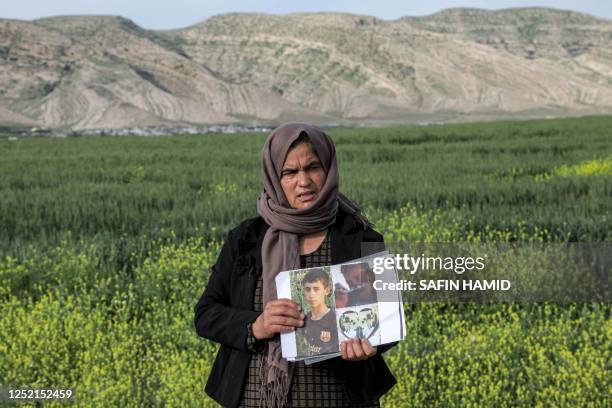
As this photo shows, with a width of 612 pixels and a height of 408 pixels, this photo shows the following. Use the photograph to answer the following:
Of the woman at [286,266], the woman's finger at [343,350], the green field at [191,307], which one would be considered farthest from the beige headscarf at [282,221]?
the green field at [191,307]

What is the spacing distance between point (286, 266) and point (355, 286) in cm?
25

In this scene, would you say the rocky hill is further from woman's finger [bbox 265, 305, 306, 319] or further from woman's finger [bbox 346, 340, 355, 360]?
woman's finger [bbox 346, 340, 355, 360]

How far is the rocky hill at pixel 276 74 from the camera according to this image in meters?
98.6

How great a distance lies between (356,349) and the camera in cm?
237

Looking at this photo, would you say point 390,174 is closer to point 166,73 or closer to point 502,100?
point 166,73

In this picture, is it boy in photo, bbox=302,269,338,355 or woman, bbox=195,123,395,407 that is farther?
woman, bbox=195,123,395,407

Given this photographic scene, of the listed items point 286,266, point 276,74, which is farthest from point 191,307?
point 276,74

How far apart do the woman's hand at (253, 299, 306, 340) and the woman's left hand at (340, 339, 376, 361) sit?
6.3 inches

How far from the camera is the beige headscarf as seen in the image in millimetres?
2525

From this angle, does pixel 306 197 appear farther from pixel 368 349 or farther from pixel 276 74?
pixel 276 74

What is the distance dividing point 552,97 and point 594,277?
5353 inches

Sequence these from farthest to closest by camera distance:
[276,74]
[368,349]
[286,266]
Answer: [276,74] < [286,266] < [368,349]

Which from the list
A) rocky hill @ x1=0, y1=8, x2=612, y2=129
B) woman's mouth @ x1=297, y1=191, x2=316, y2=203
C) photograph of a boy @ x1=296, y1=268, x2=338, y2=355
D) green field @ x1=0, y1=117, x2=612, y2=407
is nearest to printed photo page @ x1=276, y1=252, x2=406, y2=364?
photograph of a boy @ x1=296, y1=268, x2=338, y2=355

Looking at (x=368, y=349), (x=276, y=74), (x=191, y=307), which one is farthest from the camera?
(x=276, y=74)
